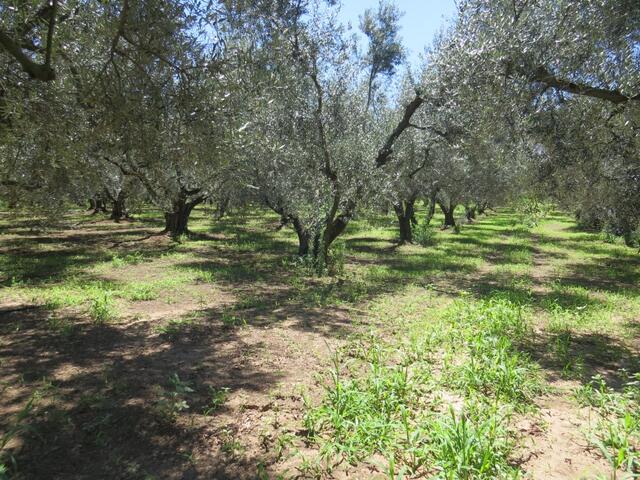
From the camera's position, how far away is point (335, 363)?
576 centimetres

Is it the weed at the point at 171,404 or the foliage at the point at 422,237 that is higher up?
the foliage at the point at 422,237

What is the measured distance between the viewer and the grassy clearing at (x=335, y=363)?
4133 mm

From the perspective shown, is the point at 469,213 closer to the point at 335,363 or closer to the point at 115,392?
the point at 335,363

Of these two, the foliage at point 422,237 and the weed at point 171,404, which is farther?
the foliage at point 422,237

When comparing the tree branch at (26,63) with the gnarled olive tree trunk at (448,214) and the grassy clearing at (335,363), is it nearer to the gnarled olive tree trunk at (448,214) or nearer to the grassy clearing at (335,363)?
the grassy clearing at (335,363)

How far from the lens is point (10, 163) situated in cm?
908

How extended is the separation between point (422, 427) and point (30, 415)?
4136 mm

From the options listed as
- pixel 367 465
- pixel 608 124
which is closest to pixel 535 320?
pixel 608 124

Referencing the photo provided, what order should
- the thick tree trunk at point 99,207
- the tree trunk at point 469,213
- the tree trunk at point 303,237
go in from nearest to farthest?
the tree trunk at point 303,237 → the thick tree trunk at point 99,207 → the tree trunk at point 469,213

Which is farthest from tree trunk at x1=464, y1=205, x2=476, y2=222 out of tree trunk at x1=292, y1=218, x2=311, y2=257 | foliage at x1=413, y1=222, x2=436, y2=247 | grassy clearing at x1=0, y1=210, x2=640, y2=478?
tree trunk at x1=292, y1=218, x2=311, y2=257

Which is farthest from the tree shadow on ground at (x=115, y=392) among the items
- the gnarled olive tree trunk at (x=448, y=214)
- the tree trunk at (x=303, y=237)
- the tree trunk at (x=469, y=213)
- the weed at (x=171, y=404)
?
the tree trunk at (x=469, y=213)

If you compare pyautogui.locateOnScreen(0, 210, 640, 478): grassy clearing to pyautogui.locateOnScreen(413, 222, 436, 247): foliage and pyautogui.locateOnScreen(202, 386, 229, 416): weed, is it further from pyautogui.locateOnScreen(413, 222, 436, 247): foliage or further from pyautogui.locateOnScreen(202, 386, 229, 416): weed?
pyautogui.locateOnScreen(413, 222, 436, 247): foliage

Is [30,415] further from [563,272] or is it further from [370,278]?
[563,272]

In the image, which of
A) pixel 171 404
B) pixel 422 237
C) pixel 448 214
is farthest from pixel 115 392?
pixel 448 214
